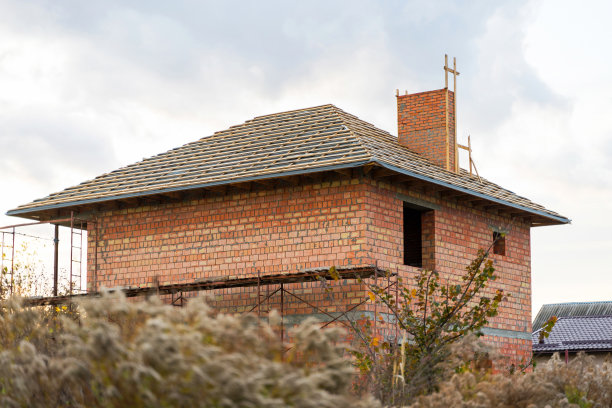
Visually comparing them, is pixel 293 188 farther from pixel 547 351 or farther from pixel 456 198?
pixel 547 351

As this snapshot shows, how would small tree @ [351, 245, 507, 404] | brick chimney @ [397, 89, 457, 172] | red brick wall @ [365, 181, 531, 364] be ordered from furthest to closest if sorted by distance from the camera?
brick chimney @ [397, 89, 457, 172] < red brick wall @ [365, 181, 531, 364] < small tree @ [351, 245, 507, 404]

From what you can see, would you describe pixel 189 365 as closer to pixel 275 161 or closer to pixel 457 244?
pixel 275 161

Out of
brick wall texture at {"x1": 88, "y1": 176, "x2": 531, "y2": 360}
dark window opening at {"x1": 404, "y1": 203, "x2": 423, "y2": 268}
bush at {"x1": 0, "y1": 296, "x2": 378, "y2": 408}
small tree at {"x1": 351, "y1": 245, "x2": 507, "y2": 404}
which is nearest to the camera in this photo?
bush at {"x1": 0, "y1": 296, "x2": 378, "y2": 408}

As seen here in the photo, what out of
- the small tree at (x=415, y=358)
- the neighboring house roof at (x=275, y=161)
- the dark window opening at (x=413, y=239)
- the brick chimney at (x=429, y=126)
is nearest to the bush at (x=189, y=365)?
the small tree at (x=415, y=358)

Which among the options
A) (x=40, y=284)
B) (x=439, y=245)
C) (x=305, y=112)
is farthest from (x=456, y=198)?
(x=40, y=284)

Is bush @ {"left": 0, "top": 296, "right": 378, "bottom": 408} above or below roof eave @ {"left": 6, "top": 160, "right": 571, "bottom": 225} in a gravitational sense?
below

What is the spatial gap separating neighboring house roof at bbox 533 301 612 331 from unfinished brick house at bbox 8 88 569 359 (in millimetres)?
17737

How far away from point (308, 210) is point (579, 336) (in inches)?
739

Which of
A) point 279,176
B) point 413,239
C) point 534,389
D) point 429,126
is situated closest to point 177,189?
point 279,176

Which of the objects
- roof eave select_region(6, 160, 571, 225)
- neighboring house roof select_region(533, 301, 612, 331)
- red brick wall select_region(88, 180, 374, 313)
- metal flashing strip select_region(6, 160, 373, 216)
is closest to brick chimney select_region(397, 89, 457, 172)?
roof eave select_region(6, 160, 571, 225)

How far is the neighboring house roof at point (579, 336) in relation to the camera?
29.0m

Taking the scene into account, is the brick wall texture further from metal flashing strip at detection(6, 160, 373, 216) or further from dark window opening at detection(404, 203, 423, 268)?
dark window opening at detection(404, 203, 423, 268)

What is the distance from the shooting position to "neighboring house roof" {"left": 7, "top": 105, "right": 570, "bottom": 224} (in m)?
15.9

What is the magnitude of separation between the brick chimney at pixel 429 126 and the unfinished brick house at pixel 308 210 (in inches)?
1.0
